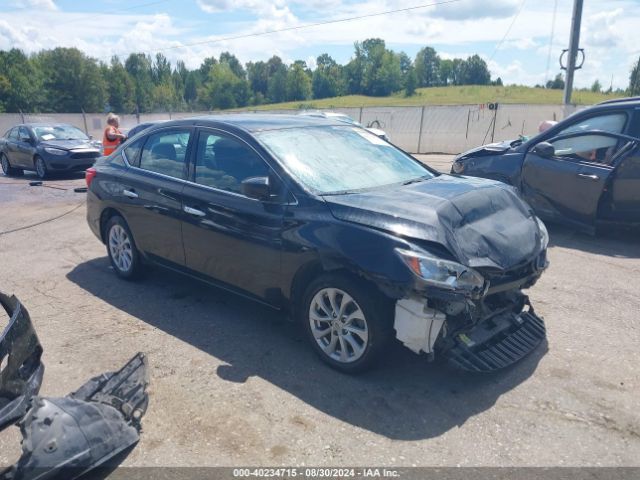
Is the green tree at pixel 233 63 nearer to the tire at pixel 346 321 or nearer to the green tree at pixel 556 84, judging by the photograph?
the green tree at pixel 556 84

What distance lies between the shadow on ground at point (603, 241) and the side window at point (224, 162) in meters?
4.50

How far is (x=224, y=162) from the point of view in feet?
15.0

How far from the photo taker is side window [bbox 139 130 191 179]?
194 inches

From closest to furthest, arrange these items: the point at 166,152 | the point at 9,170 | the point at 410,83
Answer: the point at 166,152, the point at 9,170, the point at 410,83

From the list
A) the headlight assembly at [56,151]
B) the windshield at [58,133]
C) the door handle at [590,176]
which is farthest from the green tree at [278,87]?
the door handle at [590,176]

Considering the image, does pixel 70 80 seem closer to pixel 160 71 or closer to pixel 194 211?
pixel 160 71

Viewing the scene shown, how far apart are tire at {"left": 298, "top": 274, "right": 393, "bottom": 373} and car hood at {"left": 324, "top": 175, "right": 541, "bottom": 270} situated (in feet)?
1.46

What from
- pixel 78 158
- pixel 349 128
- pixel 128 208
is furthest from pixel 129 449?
pixel 78 158

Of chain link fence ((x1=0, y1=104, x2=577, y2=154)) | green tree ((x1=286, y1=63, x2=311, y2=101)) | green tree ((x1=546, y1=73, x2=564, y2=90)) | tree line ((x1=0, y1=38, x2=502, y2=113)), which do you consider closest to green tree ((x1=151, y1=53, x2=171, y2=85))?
tree line ((x1=0, y1=38, x2=502, y2=113))

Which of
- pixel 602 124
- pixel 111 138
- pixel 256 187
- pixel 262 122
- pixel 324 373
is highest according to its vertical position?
pixel 262 122

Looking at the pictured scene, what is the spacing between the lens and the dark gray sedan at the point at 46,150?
14.7 meters

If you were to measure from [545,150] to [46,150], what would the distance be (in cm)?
1304

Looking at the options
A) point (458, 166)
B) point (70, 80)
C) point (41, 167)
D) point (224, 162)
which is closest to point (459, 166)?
point (458, 166)

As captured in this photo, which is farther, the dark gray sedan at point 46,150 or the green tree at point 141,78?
→ the green tree at point 141,78
